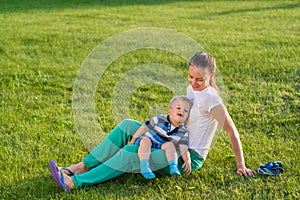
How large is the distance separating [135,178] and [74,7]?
9.36 meters

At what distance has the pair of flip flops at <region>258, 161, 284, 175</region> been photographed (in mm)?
3484

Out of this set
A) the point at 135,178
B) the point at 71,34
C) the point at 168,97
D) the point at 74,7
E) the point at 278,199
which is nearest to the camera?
the point at 278,199

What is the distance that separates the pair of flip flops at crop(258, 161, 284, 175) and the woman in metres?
0.07

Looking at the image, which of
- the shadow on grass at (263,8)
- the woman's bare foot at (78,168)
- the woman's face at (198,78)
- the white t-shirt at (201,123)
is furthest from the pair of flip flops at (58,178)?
the shadow on grass at (263,8)

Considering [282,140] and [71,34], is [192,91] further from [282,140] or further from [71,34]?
[71,34]

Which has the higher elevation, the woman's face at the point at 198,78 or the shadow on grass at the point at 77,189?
the woman's face at the point at 198,78

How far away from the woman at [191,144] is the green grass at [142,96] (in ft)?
0.29

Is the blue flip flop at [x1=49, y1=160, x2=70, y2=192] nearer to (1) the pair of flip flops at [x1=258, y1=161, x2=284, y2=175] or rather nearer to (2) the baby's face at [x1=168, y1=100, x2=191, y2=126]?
(2) the baby's face at [x1=168, y1=100, x2=191, y2=126]

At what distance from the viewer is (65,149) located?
3961 mm

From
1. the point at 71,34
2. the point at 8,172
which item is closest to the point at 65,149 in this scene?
the point at 8,172

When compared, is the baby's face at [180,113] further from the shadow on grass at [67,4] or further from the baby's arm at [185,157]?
the shadow on grass at [67,4]

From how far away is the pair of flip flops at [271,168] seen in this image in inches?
137

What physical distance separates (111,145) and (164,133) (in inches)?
15.3

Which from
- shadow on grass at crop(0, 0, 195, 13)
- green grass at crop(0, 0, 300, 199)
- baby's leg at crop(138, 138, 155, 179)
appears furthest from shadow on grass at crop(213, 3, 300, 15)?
baby's leg at crop(138, 138, 155, 179)
